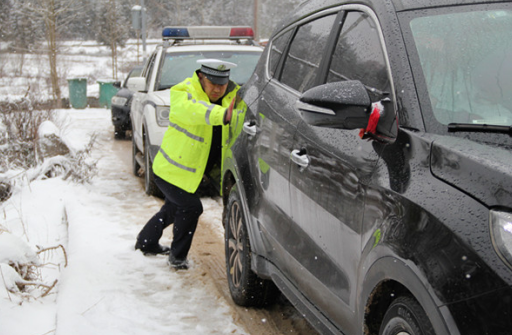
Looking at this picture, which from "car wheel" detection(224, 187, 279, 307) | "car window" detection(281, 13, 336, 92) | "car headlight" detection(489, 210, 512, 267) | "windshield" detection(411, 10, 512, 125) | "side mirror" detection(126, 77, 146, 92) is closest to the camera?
"car headlight" detection(489, 210, 512, 267)

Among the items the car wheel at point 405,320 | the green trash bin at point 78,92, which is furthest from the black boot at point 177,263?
the green trash bin at point 78,92

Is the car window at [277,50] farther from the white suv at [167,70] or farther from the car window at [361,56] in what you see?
the white suv at [167,70]

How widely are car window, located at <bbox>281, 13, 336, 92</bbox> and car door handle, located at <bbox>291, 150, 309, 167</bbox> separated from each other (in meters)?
0.37

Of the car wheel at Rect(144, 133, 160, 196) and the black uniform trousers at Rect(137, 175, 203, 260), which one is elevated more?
the black uniform trousers at Rect(137, 175, 203, 260)

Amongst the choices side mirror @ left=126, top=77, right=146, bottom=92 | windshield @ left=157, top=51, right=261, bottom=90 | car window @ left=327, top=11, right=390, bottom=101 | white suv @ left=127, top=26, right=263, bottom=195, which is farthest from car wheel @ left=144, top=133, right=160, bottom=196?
car window @ left=327, top=11, right=390, bottom=101

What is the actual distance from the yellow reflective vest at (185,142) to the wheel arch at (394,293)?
2601 millimetres

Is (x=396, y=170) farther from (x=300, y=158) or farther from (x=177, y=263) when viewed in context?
(x=177, y=263)

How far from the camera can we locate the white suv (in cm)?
755

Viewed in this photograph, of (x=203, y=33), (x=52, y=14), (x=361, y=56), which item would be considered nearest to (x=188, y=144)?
(x=361, y=56)

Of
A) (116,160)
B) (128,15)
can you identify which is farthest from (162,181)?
(128,15)

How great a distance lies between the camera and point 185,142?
5.05 meters

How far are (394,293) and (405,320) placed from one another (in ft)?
0.51

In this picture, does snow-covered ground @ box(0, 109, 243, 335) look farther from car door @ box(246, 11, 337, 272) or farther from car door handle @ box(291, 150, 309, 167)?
car door handle @ box(291, 150, 309, 167)

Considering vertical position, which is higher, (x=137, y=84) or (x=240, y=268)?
(x=137, y=84)
